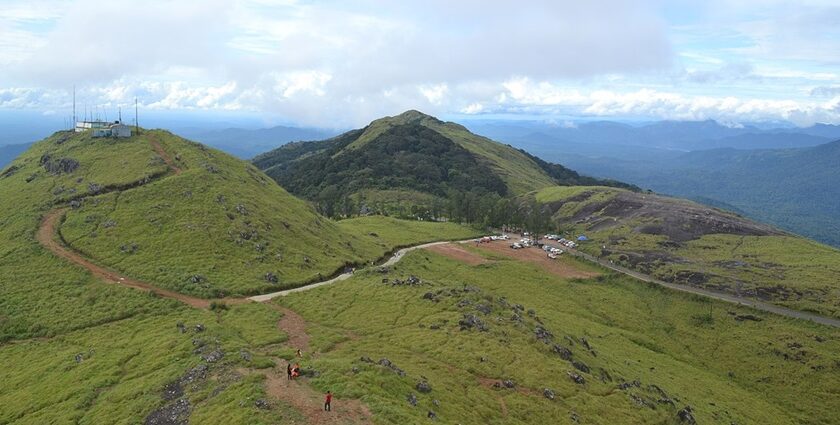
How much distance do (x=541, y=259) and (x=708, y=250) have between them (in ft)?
153

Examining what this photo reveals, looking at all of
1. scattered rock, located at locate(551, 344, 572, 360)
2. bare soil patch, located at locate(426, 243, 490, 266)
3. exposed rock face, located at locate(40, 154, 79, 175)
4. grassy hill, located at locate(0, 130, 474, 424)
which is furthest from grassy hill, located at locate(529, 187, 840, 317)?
exposed rock face, located at locate(40, 154, 79, 175)

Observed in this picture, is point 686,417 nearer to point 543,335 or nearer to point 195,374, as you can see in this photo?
point 543,335

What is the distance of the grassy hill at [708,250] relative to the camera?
343ft

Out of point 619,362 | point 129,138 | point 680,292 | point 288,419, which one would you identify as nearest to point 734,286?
point 680,292

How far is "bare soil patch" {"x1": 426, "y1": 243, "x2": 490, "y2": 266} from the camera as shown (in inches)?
4437

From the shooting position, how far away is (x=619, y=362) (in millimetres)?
68000

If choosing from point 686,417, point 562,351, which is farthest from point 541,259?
point 686,417

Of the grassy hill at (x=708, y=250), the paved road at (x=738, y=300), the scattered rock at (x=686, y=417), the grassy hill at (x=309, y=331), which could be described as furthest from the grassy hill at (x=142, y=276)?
the grassy hill at (x=708, y=250)

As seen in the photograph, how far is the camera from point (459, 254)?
4616 inches

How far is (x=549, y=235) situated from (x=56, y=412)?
5353 inches

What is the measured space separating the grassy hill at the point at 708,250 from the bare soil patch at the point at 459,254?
37235 millimetres

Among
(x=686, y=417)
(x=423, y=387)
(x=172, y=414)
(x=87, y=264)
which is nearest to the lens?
(x=172, y=414)

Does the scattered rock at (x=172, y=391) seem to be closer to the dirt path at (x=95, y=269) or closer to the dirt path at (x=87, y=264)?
the dirt path at (x=87, y=264)

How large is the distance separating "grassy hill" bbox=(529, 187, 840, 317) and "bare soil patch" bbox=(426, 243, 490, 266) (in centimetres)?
3723
